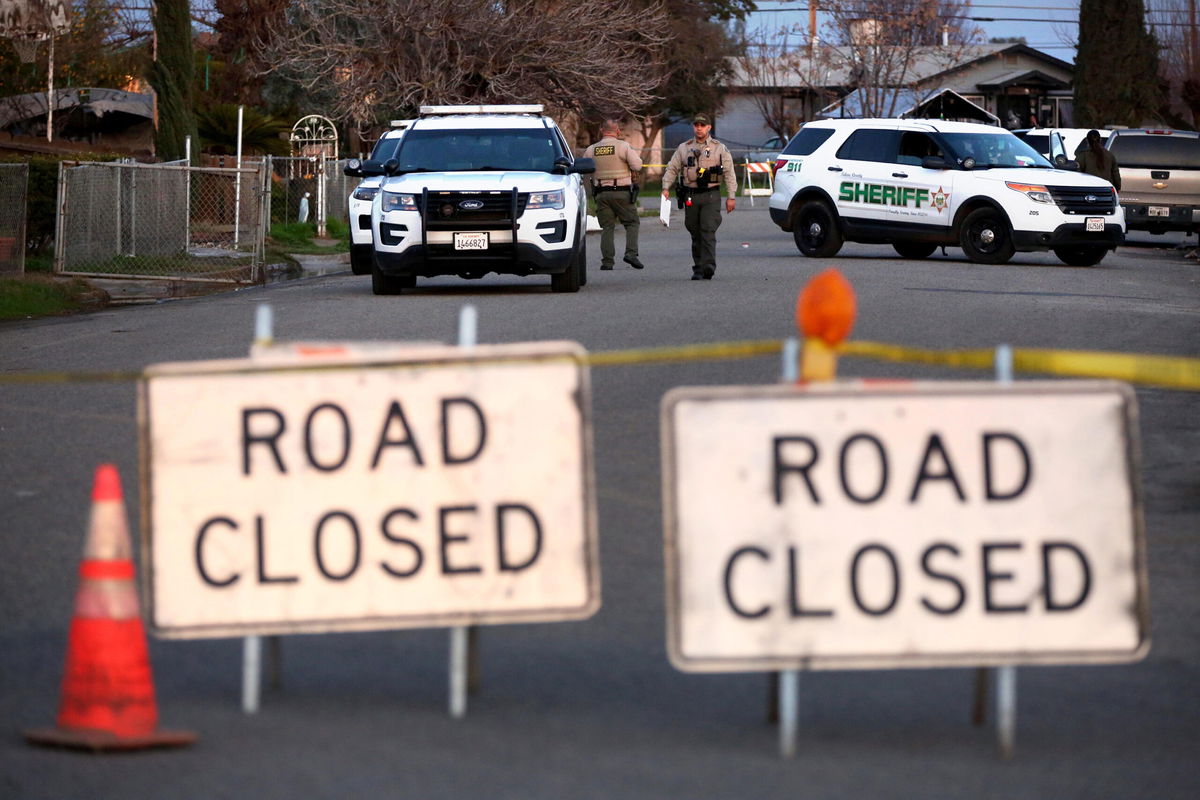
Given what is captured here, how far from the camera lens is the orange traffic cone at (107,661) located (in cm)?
481

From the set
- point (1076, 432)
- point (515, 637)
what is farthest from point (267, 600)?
point (1076, 432)

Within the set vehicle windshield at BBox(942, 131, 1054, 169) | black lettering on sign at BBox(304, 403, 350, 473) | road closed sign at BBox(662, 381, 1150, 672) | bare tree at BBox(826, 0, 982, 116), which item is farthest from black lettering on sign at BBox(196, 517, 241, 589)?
bare tree at BBox(826, 0, 982, 116)

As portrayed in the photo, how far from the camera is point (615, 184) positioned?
22.5 m

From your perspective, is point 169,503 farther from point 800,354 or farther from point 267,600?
point 800,354

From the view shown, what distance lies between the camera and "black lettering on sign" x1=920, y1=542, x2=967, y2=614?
4684 mm

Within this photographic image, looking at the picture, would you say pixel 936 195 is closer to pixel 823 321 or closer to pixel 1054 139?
pixel 1054 139

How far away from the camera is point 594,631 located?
6.13 meters

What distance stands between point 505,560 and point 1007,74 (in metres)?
76.7

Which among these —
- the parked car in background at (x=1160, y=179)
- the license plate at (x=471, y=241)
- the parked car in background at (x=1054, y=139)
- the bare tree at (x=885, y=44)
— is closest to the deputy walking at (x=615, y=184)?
the license plate at (x=471, y=241)

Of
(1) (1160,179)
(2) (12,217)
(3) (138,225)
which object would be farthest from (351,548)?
(1) (1160,179)

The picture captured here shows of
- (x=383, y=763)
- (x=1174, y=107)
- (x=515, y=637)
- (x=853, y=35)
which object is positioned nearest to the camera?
(x=383, y=763)

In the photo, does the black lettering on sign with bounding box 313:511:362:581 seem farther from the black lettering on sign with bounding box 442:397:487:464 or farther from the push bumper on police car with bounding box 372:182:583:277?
the push bumper on police car with bounding box 372:182:583:277

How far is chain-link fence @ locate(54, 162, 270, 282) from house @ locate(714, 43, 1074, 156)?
50701 millimetres

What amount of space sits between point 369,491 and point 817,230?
2169cm
